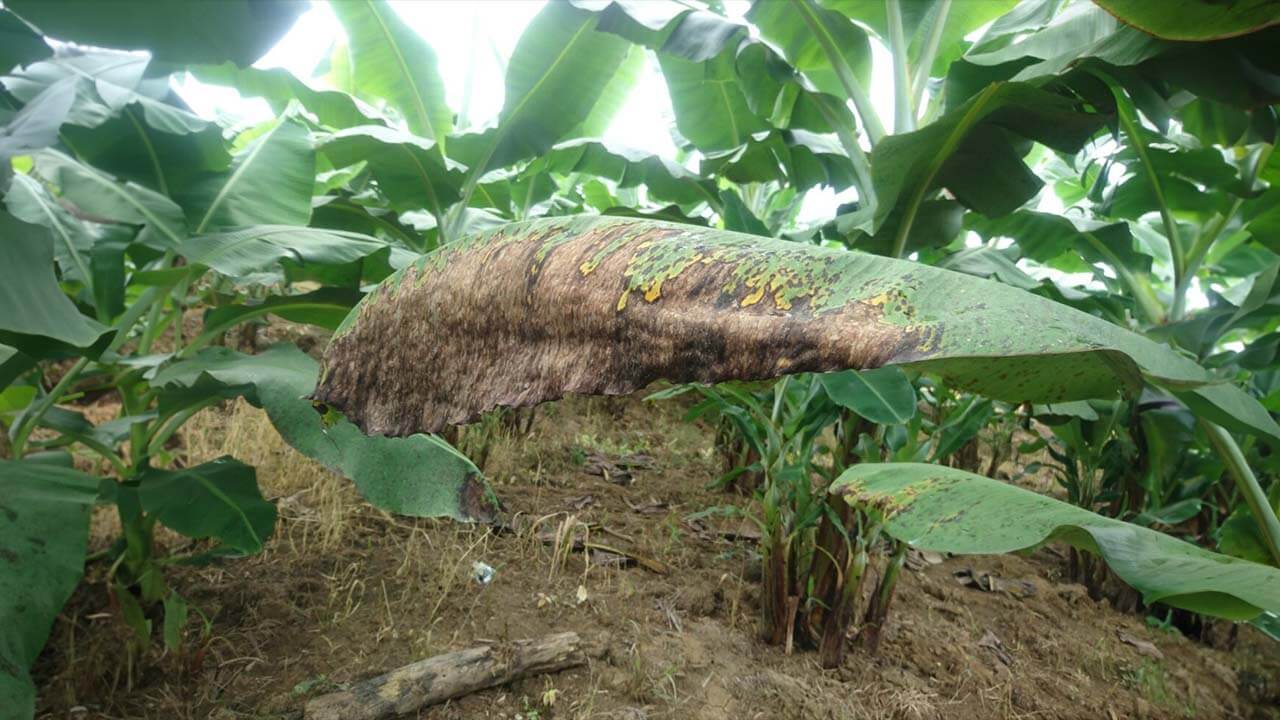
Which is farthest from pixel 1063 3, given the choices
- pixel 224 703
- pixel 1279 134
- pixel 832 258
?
pixel 224 703

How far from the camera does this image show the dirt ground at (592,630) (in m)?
1.77

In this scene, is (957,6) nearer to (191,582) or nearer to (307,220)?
(307,220)

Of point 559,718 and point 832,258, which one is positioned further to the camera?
point 559,718

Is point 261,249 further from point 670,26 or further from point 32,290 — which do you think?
point 670,26

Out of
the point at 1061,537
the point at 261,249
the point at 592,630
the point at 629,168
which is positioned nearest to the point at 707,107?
the point at 629,168

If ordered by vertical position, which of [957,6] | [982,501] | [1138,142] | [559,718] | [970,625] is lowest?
[970,625]

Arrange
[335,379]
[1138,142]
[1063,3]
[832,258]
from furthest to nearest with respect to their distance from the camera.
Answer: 1. [1063,3]
2. [1138,142]
3. [335,379]
4. [832,258]

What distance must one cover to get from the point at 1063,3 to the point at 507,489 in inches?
107

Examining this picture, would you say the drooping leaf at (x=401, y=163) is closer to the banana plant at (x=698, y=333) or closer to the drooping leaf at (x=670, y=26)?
the drooping leaf at (x=670, y=26)

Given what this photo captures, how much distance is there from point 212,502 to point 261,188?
80cm

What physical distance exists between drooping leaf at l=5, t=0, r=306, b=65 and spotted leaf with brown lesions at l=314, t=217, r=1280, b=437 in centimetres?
34

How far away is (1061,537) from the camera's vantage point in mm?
859

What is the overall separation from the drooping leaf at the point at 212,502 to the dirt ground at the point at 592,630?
0.39m

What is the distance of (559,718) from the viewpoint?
1763mm
